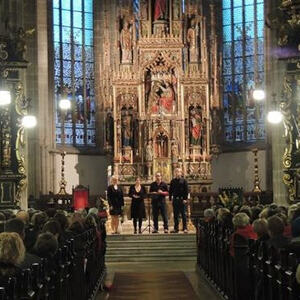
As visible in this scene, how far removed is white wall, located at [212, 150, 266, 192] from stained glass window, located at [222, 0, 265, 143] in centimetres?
86

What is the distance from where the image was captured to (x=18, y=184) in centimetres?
2348

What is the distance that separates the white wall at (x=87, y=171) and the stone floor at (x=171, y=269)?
46.6 ft

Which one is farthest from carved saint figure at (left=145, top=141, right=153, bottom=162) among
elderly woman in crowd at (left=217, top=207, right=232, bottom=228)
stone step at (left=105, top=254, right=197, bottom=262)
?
elderly woman in crowd at (left=217, top=207, right=232, bottom=228)

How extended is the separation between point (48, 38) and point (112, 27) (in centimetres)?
330

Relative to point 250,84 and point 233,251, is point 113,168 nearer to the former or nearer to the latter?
point 250,84

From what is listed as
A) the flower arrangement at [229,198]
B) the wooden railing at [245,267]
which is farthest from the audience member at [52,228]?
the flower arrangement at [229,198]

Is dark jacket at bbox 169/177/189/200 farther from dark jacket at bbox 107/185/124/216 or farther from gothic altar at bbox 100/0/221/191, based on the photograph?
gothic altar at bbox 100/0/221/191

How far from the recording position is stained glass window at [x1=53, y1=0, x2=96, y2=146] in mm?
36344

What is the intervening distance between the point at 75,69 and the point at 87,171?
468cm

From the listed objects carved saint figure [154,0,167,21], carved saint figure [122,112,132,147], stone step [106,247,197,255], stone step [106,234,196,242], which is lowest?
stone step [106,247,197,255]

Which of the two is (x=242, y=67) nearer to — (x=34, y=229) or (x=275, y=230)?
(x=34, y=229)

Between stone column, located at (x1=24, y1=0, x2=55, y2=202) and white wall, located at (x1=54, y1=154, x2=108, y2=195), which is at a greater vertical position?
stone column, located at (x1=24, y1=0, x2=55, y2=202)

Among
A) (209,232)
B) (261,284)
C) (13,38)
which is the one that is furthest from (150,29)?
(261,284)

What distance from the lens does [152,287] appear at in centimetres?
1584
